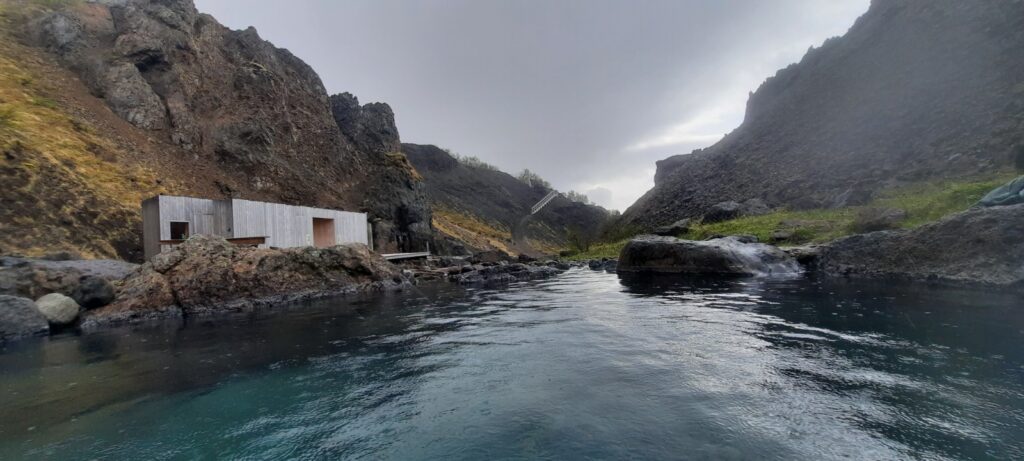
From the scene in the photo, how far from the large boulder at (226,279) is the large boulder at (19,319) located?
3.29 ft

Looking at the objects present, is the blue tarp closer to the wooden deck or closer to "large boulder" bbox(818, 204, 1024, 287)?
"large boulder" bbox(818, 204, 1024, 287)

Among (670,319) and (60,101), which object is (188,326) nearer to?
(670,319)

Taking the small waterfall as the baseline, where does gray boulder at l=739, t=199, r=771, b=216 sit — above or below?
above

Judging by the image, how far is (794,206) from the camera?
113ft

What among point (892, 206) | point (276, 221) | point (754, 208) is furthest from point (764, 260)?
point (276, 221)

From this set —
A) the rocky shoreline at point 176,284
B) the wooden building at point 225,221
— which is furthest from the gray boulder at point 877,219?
the wooden building at point 225,221

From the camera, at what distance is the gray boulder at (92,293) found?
45.2 ft

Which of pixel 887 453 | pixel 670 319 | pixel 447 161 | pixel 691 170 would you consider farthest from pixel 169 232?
pixel 447 161

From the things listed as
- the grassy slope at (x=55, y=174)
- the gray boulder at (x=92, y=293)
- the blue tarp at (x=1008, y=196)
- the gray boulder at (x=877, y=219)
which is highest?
the grassy slope at (x=55, y=174)

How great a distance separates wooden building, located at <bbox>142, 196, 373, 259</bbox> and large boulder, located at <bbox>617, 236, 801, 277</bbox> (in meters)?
22.7

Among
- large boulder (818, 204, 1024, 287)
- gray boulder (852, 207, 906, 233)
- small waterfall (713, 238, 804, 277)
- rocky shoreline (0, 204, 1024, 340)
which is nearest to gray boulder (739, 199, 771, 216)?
gray boulder (852, 207, 906, 233)

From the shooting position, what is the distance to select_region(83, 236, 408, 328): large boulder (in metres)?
14.3

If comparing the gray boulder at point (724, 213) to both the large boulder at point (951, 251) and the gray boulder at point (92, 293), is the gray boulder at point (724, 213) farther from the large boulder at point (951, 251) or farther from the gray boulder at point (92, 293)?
the gray boulder at point (92, 293)

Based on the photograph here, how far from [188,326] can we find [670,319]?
14064mm
